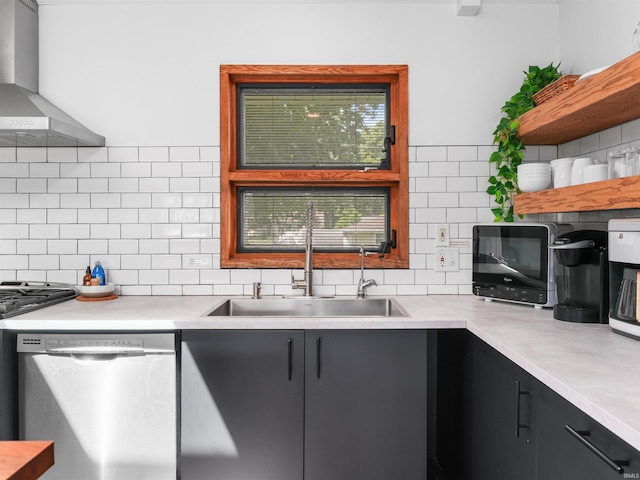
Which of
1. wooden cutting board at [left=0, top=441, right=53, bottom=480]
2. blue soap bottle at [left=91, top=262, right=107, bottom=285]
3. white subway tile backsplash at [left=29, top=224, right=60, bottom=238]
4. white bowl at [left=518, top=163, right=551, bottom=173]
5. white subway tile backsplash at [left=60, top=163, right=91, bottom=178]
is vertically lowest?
wooden cutting board at [left=0, top=441, right=53, bottom=480]

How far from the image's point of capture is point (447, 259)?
2.46 m

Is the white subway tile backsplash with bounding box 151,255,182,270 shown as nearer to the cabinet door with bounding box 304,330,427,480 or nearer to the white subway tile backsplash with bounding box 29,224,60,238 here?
the white subway tile backsplash with bounding box 29,224,60,238

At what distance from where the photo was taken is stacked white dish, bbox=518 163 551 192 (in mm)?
2080

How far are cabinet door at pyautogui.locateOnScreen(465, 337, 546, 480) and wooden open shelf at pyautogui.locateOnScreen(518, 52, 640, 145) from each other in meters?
0.95

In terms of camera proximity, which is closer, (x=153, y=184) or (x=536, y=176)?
(x=536, y=176)

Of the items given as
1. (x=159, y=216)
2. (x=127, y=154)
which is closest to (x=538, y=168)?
(x=159, y=216)

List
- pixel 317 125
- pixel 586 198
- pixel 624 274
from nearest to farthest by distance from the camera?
pixel 624 274 → pixel 586 198 → pixel 317 125

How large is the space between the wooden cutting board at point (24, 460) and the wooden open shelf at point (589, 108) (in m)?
1.71

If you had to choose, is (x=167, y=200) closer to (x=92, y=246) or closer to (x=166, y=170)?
(x=166, y=170)

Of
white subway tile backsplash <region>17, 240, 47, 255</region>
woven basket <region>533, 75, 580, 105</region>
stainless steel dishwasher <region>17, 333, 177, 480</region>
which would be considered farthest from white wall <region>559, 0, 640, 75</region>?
white subway tile backsplash <region>17, 240, 47, 255</region>

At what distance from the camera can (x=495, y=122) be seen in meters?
2.47

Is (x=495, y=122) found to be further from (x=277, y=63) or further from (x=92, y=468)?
(x=92, y=468)

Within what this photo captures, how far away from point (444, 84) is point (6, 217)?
8.28ft

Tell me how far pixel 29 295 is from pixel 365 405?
1709mm
